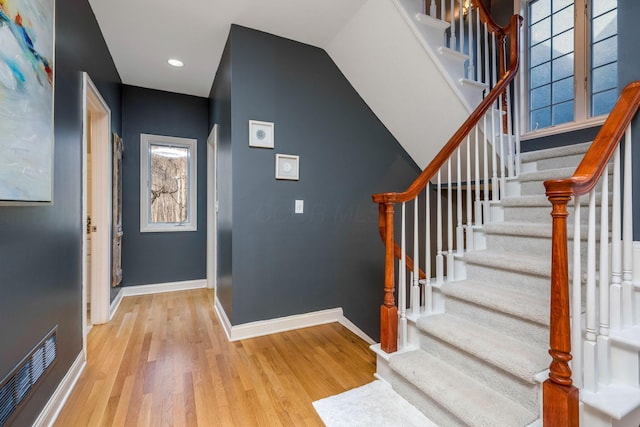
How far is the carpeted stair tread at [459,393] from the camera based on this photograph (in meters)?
1.26

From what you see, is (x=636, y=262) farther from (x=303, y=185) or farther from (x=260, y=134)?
(x=260, y=134)

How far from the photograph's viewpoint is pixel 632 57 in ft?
4.64

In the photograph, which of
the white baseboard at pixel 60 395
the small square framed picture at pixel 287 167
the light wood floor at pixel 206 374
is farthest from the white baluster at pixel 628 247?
the white baseboard at pixel 60 395

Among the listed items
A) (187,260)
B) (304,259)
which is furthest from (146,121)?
(304,259)

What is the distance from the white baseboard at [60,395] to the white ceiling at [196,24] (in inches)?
103

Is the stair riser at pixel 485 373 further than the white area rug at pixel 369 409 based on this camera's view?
No

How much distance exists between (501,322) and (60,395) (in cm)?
248

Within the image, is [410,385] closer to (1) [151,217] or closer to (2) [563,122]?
(2) [563,122]

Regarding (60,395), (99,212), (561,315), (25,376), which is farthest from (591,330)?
(99,212)

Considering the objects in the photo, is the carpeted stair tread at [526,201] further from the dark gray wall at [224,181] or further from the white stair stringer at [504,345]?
the dark gray wall at [224,181]

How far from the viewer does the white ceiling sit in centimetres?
229

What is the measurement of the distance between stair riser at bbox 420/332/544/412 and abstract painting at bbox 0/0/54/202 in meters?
2.16

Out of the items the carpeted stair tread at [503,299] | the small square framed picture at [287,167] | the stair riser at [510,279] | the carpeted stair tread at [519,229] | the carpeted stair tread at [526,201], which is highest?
the small square framed picture at [287,167]

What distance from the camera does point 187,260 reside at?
4.02 metres
